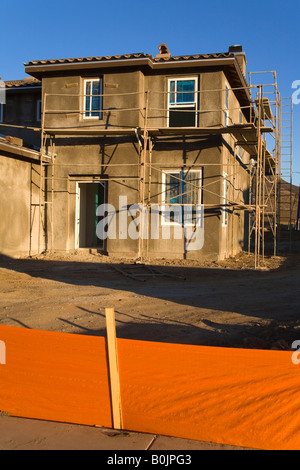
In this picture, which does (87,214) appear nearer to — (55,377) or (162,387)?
(55,377)

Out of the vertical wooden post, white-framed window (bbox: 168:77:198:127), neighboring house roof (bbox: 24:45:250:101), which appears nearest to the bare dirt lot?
the vertical wooden post

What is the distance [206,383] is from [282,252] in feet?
66.5

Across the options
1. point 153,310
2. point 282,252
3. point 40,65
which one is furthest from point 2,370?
point 282,252

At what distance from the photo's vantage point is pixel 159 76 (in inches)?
642

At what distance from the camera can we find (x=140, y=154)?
1614cm

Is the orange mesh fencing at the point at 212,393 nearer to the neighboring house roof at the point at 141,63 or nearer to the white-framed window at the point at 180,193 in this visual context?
the white-framed window at the point at 180,193

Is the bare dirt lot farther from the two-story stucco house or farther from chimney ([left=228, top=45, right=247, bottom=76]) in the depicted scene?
chimney ([left=228, top=45, right=247, bottom=76])

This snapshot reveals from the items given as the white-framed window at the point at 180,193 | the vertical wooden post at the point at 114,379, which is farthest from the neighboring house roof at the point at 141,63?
the vertical wooden post at the point at 114,379

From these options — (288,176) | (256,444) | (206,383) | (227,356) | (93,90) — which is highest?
(93,90)

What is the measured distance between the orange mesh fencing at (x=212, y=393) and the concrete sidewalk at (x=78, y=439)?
3.6 inches

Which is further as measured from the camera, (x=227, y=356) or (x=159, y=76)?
(x=159, y=76)

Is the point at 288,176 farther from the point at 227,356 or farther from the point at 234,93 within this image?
the point at 227,356

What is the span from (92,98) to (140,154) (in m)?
2.79
